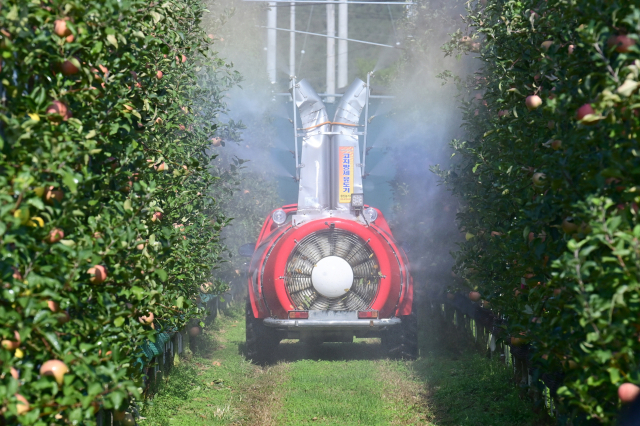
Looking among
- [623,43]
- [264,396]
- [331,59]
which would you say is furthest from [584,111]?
[331,59]

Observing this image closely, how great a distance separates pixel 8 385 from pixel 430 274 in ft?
40.4

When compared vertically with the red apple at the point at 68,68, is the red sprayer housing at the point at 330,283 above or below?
below

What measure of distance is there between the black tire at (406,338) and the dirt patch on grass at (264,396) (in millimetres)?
1691

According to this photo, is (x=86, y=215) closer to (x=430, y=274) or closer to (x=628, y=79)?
(x=628, y=79)

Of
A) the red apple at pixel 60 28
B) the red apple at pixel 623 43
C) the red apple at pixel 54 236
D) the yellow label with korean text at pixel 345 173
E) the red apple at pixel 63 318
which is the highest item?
the yellow label with korean text at pixel 345 173

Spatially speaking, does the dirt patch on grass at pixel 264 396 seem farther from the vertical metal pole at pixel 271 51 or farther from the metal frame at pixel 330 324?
the vertical metal pole at pixel 271 51

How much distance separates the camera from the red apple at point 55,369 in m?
3.46

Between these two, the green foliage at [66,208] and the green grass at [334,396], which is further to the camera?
the green grass at [334,396]

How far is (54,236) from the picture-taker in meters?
3.59

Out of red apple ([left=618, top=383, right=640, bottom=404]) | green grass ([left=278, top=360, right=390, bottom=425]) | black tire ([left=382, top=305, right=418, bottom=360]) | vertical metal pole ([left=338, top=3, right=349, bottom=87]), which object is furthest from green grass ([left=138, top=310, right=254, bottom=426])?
vertical metal pole ([left=338, top=3, right=349, bottom=87])

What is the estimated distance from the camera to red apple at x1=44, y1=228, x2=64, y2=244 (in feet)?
11.7

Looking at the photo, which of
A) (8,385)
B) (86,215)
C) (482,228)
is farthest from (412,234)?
(8,385)

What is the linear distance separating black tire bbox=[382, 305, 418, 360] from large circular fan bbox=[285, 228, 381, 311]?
820mm

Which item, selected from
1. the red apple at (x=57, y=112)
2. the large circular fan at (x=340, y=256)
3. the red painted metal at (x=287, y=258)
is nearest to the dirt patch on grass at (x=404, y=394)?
the red painted metal at (x=287, y=258)
